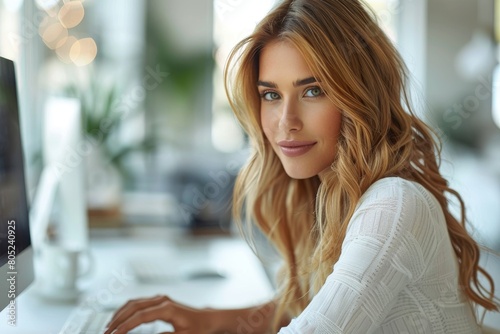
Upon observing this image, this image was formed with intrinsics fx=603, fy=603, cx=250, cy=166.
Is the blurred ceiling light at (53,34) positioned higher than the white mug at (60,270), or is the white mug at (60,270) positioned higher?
the blurred ceiling light at (53,34)

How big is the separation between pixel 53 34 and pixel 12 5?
52.9 inches

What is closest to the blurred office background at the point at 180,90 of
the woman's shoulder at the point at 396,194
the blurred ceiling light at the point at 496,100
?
the blurred ceiling light at the point at 496,100

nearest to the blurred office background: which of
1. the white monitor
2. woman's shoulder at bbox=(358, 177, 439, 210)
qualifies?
the white monitor

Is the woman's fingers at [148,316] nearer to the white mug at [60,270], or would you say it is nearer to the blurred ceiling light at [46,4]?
the white mug at [60,270]

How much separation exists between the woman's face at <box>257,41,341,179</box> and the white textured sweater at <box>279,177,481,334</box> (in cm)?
18

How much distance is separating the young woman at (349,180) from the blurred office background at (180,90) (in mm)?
1940

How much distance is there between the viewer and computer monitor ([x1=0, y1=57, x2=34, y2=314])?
3.52ft

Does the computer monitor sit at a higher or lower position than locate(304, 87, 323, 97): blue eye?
lower

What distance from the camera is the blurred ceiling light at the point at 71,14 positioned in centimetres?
448

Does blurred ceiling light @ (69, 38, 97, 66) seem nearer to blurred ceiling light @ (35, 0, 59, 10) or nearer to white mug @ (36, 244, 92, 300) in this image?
blurred ceiling light @ (35, 0, 59, 10)

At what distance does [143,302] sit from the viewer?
1.27 meters

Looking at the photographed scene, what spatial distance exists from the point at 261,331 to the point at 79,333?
1.47ft

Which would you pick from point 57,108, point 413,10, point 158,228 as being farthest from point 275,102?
point 413,10

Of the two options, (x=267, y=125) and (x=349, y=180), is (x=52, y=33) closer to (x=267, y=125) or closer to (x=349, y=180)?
(x=267, y=125)
